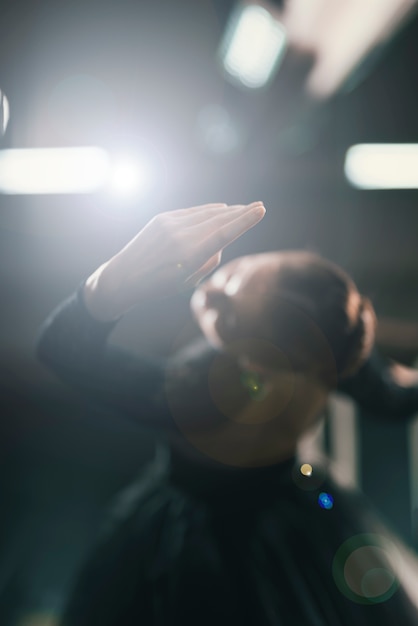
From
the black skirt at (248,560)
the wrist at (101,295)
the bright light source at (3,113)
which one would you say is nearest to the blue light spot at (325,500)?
the black skirt at (248,560)

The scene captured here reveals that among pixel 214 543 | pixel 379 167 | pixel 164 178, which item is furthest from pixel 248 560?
pixel 379 167

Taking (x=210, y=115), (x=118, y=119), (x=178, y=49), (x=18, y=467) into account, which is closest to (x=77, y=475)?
(x=18, y=467)

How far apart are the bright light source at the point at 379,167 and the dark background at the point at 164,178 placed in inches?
1.6

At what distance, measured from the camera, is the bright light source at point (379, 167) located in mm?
1477

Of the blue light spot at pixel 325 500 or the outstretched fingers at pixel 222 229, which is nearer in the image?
the outstretched fingers at pixel 222 229

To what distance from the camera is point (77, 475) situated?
1.93m

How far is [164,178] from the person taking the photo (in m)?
1.28

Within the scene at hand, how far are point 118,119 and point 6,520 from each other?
137cm

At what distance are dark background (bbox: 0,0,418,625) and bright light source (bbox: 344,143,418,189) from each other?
0.04 metres

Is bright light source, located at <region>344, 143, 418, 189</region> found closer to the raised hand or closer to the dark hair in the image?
the dark hair

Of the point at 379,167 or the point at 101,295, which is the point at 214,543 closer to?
the point at 101,295

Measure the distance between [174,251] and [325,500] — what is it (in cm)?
51

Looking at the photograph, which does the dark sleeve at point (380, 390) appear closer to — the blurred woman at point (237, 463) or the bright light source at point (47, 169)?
the blurred woman at point (237, 463)

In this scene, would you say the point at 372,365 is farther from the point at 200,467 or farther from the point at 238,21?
the point at 238,21
